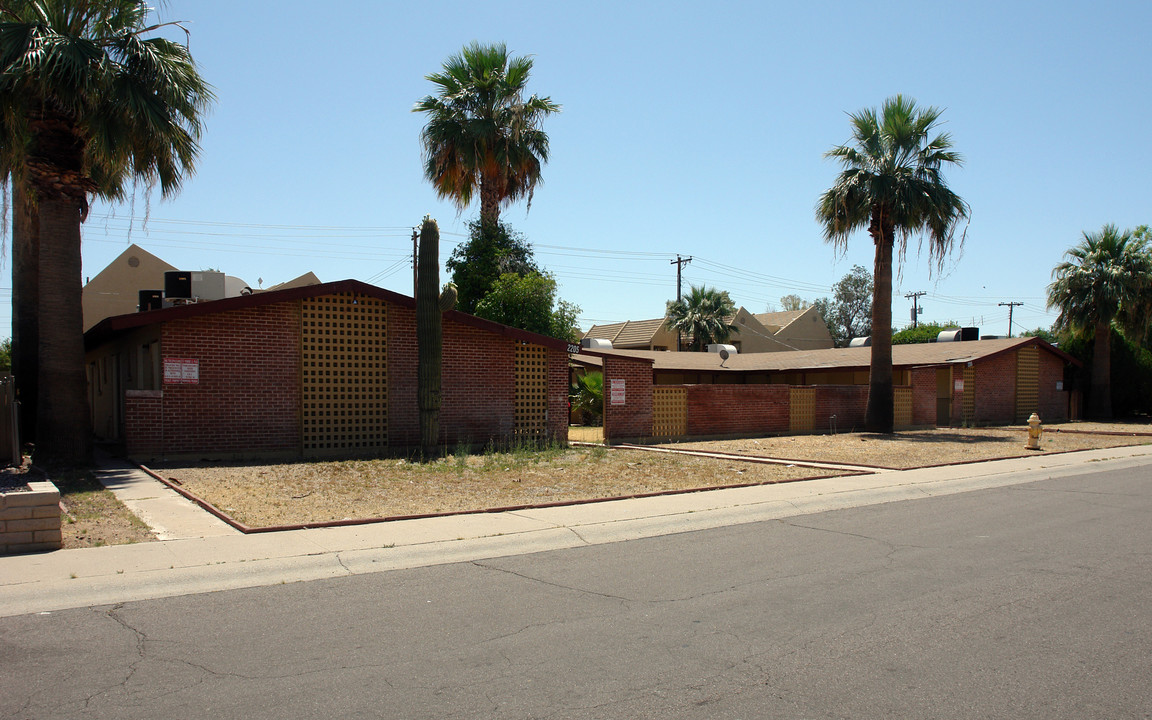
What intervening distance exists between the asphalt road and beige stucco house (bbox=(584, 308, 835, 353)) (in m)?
39.3

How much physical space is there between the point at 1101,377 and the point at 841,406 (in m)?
15.8

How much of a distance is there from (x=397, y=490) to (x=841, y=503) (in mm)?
6904

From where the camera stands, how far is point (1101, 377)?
120ft

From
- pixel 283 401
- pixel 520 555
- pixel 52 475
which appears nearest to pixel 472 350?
pixel 283 401

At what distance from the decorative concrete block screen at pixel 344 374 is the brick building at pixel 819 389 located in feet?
21.0

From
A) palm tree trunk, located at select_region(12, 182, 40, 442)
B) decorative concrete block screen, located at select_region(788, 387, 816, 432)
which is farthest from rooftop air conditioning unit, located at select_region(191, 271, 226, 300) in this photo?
decorative concrete block screen, located at select_region(788, 387, 816, 432)

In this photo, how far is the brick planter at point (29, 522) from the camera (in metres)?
8.16

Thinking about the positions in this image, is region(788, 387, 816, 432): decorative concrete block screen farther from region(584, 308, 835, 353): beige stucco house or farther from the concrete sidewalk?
region(584, 308, 835, 353): beige stucco house

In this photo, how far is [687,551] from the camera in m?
8.78

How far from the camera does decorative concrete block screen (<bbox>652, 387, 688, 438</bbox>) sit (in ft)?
80.1

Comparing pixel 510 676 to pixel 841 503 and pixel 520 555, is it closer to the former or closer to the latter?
pixel 520 555

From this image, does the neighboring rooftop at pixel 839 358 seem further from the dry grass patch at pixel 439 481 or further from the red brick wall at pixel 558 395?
the dry grass patch at pixel 439 481

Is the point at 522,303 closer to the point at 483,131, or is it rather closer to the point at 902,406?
the point at 483,131

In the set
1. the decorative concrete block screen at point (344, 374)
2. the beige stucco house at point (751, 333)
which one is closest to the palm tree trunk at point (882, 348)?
the decorative concrete block screen at point (344, 374)
